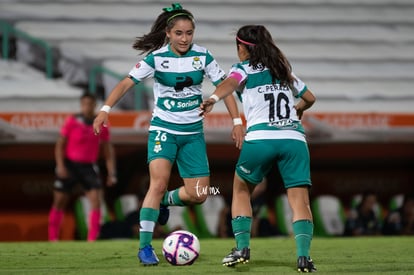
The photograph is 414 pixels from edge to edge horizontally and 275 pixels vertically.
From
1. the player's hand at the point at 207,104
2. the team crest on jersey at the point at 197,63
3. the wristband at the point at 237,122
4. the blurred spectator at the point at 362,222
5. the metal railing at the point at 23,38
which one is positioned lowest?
the blurred spectator at the point at 362,222

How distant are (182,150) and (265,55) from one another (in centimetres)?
131

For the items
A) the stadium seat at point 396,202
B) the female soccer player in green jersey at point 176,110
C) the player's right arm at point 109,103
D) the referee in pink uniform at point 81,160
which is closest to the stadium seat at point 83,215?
the referee in pink uniform at point 81,160

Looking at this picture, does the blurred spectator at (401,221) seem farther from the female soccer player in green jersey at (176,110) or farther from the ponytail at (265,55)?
the ponytail at (265,55)

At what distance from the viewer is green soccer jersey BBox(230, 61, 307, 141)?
7023 mm

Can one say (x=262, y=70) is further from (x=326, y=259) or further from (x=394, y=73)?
(x=394, y=73)

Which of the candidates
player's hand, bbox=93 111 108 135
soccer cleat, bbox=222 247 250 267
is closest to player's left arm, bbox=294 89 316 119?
soccer cleat, bbox=222 247 250 267

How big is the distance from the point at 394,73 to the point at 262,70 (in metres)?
11.1

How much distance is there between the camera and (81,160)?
12.8 meters

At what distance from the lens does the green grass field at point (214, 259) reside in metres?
7.14

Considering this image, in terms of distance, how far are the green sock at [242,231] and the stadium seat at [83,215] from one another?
7736 mm

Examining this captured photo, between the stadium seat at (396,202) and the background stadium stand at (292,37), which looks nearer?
Answer: the stadium seat at (396,202)

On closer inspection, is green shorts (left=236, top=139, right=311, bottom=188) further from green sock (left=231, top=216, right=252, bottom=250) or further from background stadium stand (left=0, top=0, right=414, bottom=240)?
background stadium stand (left=0, top=0, right=414, bottom=240)

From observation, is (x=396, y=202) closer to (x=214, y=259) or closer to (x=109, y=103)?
(x=214, y=259)

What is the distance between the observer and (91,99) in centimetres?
1269
